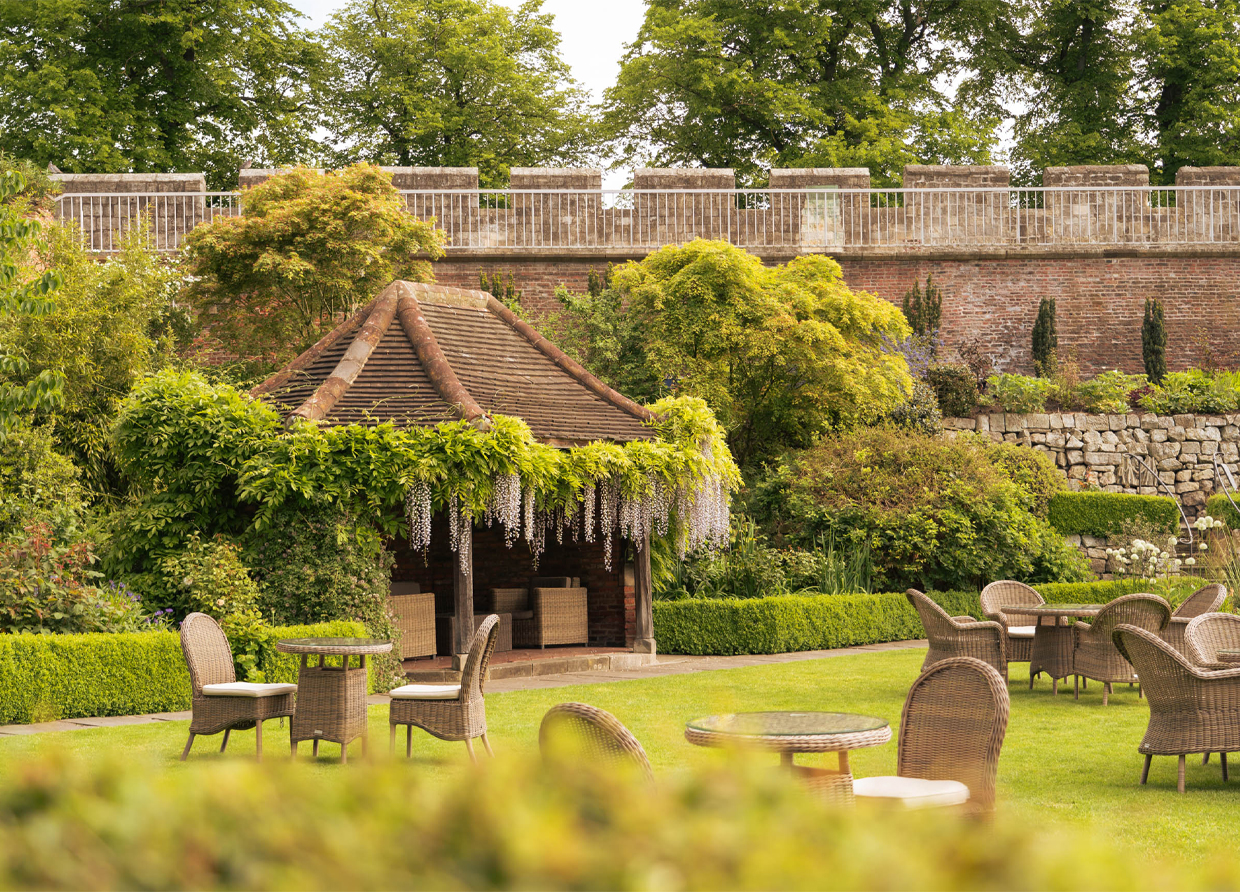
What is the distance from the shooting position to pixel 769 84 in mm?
25531

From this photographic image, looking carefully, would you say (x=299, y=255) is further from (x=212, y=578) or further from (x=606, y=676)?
(x=606, y=676)

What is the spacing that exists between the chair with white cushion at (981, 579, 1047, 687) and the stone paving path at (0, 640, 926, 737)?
7.44 ft

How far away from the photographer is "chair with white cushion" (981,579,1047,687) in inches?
404

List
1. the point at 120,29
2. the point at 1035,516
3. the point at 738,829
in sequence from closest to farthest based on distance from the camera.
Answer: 1. the point at 738,829
2. the point at 1035,516
3. the point at 120,29

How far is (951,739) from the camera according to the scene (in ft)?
15.3

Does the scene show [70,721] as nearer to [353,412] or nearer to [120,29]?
[353,412]

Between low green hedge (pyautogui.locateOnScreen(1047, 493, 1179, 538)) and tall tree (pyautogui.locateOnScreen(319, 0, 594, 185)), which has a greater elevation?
tall tree (pyautogui.locateOnScreen(319, 0, 594, 185))

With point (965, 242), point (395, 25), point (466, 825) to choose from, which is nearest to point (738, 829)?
point (466, 825)

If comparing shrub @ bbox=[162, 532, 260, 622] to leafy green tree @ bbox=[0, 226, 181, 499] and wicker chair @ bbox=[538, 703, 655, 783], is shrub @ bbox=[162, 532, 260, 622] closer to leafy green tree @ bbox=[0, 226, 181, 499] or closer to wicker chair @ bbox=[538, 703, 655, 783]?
leafy green tree @ bbox=[0, 226, 181, 499]

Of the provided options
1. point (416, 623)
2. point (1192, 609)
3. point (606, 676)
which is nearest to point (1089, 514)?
point (1192, 609)

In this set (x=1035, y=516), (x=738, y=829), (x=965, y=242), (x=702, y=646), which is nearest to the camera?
(x=738, y=829)

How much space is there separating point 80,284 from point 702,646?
847 centimetres

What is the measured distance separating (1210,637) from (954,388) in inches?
457

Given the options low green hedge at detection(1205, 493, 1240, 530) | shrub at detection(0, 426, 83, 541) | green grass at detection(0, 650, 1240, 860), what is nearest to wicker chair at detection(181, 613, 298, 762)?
green grass at detection(0, 650, 1240, 860)
